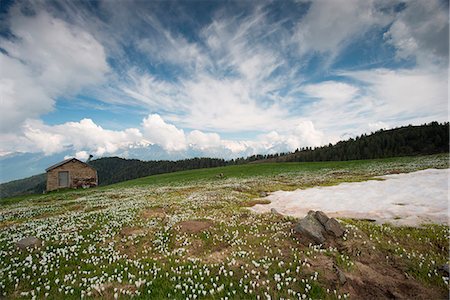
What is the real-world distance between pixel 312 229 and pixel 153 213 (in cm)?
1430

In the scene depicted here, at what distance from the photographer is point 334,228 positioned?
11781mm

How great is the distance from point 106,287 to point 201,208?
14.3 metres

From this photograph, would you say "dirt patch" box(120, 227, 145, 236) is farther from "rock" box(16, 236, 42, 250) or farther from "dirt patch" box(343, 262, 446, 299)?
"dirt patch" box(343, 262, 446, 299)

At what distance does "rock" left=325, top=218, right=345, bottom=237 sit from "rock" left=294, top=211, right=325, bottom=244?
32 centimetres

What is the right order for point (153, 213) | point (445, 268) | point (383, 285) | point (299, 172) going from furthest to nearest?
point (299, 172) → point (153, 213) → point (445, 268) → point (383, 285)

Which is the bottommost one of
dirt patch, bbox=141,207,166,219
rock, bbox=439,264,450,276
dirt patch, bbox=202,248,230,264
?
dirt patch, bbox=141,207,166,219

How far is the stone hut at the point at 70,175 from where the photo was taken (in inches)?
2667

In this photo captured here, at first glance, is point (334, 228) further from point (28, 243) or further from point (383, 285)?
point (28, 243)

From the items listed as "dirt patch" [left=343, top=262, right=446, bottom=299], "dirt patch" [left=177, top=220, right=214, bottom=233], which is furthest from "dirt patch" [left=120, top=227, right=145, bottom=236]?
"dirt patch" [left=343, top=262, right=446, bottom=299]

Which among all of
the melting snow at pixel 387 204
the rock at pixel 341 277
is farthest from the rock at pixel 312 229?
the melting snow at pixel 387 204

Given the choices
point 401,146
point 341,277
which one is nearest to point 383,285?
point 341,277

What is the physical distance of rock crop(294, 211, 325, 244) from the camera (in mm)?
11484

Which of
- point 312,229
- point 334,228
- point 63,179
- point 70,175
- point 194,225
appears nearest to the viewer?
point 334,228

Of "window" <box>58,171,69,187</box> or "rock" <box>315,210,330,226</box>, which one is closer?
"rock" <box>315,210,330,226</box>
